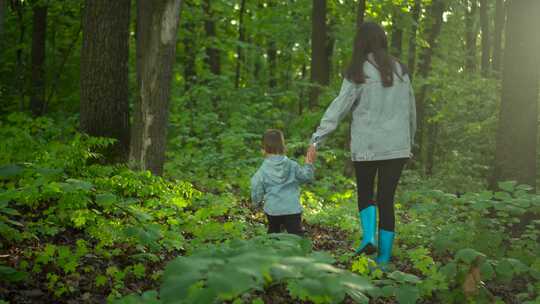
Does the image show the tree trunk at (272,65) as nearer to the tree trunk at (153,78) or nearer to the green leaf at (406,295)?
the tree trunk at (153,78)

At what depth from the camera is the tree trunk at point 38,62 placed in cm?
1465

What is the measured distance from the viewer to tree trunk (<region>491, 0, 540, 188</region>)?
238 inches

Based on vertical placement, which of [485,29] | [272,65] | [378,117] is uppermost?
[485,29]

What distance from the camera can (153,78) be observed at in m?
7.11

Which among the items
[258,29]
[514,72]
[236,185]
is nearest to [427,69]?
[258,29]

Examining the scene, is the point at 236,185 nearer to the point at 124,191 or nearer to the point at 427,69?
the point at 124,191

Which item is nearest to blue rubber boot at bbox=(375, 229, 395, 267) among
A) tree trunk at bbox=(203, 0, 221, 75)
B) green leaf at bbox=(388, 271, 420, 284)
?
green leaf at bbox=(388, 271, 420, 284)

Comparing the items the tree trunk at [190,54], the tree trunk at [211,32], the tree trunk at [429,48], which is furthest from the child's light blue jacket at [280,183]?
the tree trunk at [429,48]

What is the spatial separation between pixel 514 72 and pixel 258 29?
53.9 ft

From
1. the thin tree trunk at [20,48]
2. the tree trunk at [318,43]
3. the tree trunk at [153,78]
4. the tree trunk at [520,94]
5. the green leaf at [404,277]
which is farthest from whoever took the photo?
the tree trunk at [318,43]

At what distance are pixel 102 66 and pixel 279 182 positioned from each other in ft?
11.3

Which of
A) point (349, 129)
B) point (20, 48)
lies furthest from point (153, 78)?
point (20, 48)

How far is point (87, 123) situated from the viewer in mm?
7500

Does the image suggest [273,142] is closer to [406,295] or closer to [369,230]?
[369,230]
